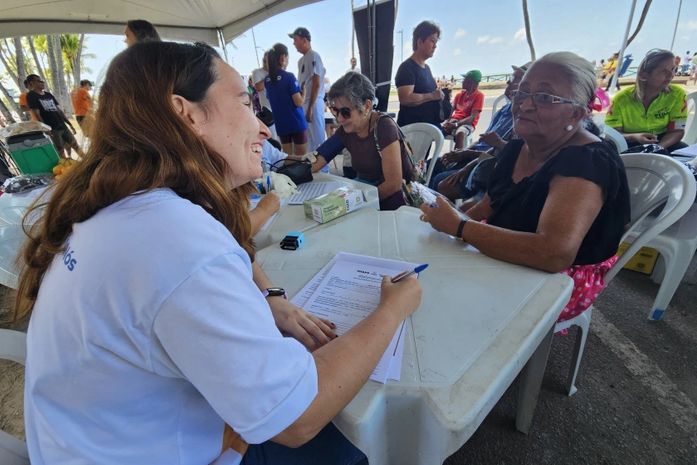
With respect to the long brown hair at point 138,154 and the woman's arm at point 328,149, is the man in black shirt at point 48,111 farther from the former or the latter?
the long brown hair at point 138,154

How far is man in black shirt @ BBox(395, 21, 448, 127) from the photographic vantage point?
3.20 m

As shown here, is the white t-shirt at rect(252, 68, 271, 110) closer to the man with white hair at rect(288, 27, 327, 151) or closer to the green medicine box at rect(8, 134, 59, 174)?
the man with white hair at rect(288, 27, 327, 151)

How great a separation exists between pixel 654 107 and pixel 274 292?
3.56 m

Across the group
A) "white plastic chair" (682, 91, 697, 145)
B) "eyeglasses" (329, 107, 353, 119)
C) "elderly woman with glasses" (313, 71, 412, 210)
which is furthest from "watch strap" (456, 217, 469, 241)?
"white plastic chair" (682, 91, 697, 145)

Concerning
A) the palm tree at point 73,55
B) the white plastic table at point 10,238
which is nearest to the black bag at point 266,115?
the white plastic table at point 10,238

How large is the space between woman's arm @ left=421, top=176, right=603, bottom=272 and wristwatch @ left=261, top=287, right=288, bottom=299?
64 cm

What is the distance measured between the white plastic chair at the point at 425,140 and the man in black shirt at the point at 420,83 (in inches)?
18.3

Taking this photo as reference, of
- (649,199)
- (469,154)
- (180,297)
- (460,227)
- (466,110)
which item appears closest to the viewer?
(180,297)

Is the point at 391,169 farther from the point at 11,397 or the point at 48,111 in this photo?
the point at 48,111

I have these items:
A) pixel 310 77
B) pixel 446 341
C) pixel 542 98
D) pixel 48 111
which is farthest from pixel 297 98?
pixel 48 111

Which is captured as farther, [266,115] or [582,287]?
[266,115]

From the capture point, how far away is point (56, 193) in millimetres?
605

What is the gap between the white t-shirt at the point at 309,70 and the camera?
4.47 meters

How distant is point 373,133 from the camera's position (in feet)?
6.88
